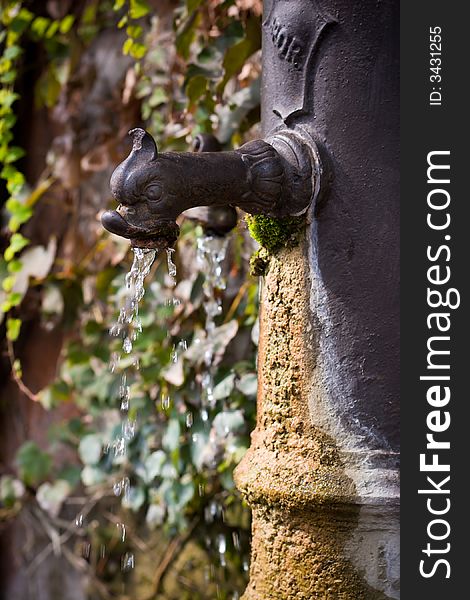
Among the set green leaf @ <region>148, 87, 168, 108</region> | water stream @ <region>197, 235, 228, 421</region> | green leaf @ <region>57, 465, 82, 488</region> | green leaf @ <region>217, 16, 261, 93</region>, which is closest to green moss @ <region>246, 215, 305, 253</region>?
water stream @ <region>197, 235, 228, 421</region>

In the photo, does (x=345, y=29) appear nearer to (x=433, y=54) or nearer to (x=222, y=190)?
(x=433, y=54)

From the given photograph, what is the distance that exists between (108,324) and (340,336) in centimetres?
121

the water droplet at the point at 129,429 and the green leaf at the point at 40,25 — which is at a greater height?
the green leaf at the point at 40,25

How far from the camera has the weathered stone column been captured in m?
1.07

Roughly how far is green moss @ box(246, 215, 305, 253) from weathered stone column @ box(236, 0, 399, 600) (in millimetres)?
18

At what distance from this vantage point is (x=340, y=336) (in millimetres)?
1092

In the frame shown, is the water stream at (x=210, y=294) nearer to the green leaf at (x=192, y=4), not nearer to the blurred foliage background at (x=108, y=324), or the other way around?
the blurred foliage background at (x=108, y=324)

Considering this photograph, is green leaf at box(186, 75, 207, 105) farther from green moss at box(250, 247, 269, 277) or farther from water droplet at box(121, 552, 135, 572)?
water droplet at box(121, 552, 135, 572)

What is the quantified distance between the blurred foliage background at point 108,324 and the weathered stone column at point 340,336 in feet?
1.18

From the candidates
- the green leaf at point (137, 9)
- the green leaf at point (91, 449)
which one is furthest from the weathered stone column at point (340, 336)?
the green leaf at point (91, 449)

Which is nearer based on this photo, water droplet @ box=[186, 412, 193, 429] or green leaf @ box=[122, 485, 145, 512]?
water droplet @ box=[186, 412, 193, 429]

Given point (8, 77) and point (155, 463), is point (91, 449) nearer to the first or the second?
point (155, 463)

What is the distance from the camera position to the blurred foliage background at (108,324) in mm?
1724

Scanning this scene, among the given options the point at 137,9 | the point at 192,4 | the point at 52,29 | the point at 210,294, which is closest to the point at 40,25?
the point at 52,29
